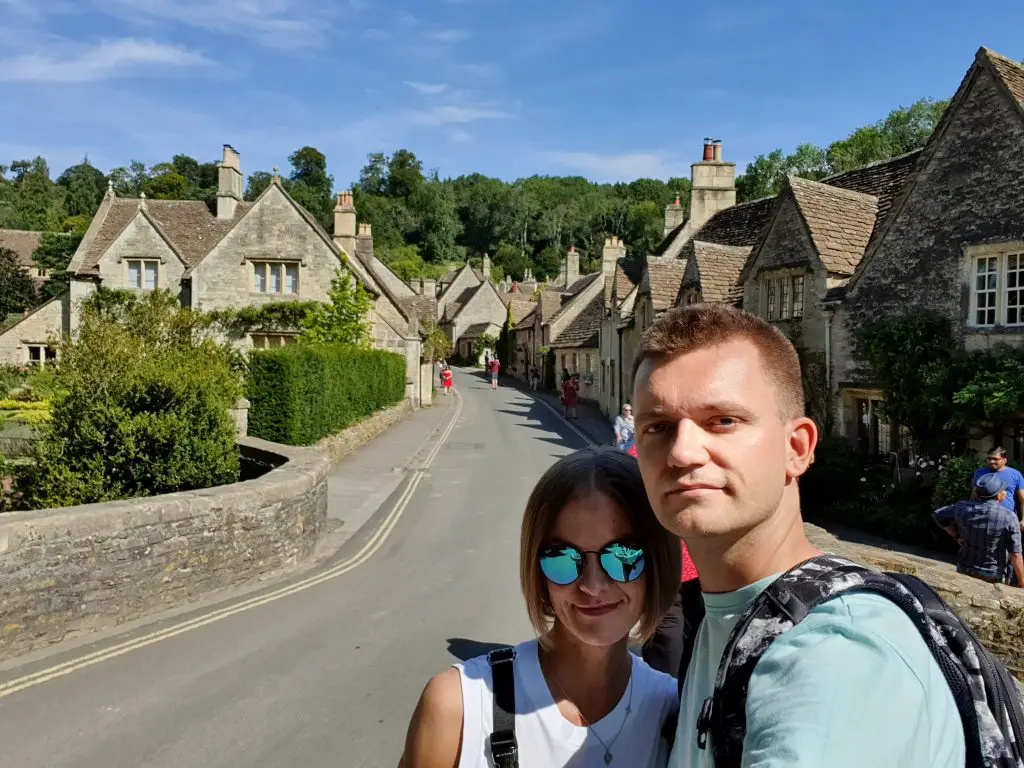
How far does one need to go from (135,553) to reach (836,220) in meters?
16.9

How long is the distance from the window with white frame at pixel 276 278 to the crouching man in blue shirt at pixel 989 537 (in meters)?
28.7

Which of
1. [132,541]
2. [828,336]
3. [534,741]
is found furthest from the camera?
[828,336]

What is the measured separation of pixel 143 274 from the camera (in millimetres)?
33594

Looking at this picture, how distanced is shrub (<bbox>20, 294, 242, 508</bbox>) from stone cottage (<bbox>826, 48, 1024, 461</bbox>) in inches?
513

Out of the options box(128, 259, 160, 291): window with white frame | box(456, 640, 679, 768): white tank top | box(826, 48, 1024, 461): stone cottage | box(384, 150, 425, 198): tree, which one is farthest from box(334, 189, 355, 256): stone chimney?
box(384, 150, 425, 198): tree

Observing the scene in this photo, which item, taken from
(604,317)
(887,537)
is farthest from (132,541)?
(604,317)

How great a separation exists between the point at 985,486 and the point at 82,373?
12038mm

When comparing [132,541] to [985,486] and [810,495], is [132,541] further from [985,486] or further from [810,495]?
[810,495]

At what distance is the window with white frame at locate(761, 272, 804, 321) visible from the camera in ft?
61.2

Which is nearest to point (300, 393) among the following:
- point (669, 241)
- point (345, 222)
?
point (669, 241)

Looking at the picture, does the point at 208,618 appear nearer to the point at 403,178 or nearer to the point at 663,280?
the point at 663,280

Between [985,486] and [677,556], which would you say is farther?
[985,486]

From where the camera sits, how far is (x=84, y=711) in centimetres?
628

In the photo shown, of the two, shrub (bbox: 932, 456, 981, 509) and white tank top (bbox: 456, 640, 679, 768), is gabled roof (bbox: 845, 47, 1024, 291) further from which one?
white tank top (bbox: 456, 640, 679, 768)
